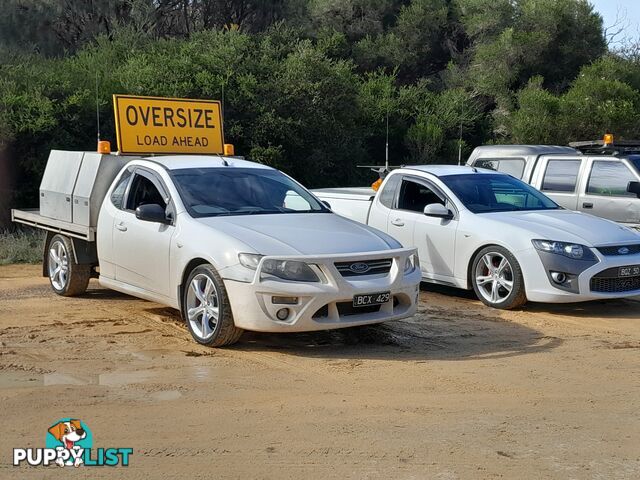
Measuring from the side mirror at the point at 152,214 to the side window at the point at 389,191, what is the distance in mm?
3881

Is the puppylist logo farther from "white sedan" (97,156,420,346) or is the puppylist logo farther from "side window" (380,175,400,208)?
"side window" (380,175,400,208)

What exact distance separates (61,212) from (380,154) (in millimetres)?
15020

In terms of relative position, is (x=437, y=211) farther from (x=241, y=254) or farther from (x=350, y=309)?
(x=241, y=254)

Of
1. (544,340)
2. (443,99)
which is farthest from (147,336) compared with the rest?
(443,99)

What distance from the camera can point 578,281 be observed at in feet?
30.0

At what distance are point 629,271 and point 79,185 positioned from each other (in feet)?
20.0

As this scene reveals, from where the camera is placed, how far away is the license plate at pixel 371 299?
24.1ft

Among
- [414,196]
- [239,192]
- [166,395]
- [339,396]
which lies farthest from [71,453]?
[414,196]

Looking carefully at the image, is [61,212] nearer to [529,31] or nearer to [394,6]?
[529,31]

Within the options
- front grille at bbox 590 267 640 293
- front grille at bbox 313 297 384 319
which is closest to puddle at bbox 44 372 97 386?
front grille at bbox 313 297 384 319

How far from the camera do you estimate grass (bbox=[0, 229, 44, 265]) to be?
13712mm

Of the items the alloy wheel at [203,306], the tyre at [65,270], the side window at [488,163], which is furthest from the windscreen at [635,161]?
the tyre at [65,270]

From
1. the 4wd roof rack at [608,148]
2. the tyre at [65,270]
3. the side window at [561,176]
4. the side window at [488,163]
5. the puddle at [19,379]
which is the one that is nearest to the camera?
the puddle at [19,379]

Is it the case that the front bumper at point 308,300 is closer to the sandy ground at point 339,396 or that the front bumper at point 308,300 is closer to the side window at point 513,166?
the sandy ground at point 339,396
